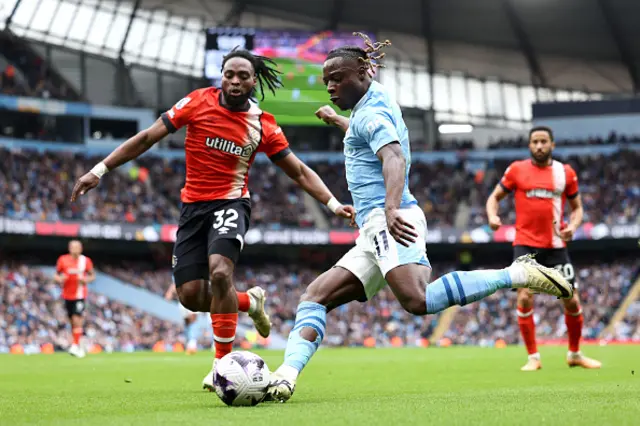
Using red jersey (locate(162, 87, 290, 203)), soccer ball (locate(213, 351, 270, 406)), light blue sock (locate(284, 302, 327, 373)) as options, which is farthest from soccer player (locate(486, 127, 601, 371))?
soccer ball (locate(213, 351, 270, 406))

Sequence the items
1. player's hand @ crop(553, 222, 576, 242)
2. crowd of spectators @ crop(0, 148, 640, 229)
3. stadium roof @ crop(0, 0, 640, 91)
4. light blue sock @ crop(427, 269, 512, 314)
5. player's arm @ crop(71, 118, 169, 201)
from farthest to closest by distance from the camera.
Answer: stadium roof @ crop(0, 0, 640, 91) → crowd of spectators @ crop(0, 148, 640, 229) → player's hand @ crop(553, 222, 576, 242) → player's arm @ crop(71, 118, 169, 201) → light blue sock @ crop(427, 269, 512, 314)

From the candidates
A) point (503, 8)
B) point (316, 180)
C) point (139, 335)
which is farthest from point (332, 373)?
point (503, 8)

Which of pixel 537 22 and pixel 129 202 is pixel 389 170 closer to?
pixel 129 202

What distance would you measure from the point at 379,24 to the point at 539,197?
123 ft

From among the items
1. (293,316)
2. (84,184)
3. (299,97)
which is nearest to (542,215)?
(84,184)

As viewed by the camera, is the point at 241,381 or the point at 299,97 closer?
the point at 241,381

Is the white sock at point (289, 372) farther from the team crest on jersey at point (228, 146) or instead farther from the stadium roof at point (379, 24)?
the stadium roof at point (379, 24)

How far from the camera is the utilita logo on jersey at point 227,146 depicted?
8.34 m

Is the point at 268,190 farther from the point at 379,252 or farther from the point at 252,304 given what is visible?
the point at 379,252

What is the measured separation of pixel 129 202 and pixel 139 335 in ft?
31.0

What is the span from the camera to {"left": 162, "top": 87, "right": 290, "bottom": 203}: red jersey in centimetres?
831

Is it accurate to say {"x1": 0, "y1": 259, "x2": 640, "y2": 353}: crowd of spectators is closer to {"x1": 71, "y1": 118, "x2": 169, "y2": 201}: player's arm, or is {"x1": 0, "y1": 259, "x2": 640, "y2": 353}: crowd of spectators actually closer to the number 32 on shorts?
the number 32 on shorts

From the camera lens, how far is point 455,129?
53.6 metres

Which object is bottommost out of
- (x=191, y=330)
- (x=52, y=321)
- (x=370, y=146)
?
(x=52, y=321)
